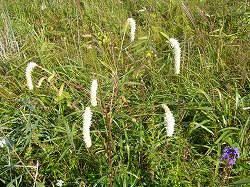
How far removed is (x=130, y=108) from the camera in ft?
6.32

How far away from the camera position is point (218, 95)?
6.65 feet

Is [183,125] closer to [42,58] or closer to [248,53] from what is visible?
[248,53]

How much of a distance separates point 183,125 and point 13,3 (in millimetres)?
2308

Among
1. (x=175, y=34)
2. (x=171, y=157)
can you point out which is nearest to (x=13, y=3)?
(x=175, y=34)

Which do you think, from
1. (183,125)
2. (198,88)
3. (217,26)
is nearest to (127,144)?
(183,125)

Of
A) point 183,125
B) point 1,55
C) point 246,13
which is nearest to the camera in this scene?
point 183,125

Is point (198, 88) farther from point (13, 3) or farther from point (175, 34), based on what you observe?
point (13, 3)

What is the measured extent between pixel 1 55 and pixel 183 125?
1430mm

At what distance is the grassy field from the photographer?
1577 mm

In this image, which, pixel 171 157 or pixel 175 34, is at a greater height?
pixel 175 34

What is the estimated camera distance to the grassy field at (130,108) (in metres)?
1.58

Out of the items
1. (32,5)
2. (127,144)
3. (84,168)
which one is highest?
(32,5)

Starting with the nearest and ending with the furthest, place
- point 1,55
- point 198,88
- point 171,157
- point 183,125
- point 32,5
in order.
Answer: point 171,157, point 183,125, point 198,88, point 1,55, point 32,5

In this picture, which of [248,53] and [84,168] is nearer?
[84,168]
